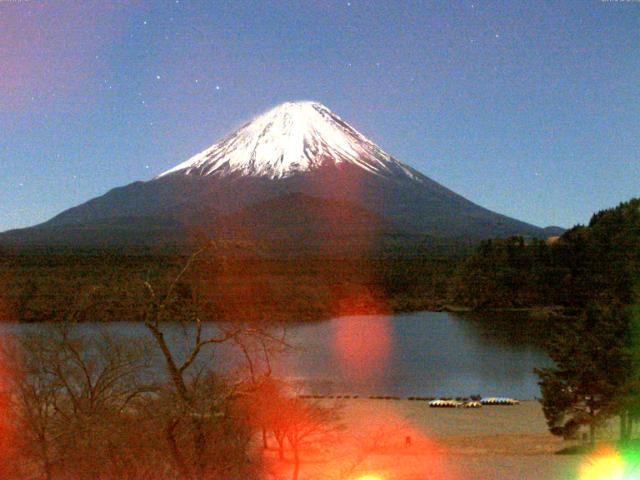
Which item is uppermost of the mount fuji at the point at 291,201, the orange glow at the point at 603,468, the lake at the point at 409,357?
the mount fuji at the point at 291,201

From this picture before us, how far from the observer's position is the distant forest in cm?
2144

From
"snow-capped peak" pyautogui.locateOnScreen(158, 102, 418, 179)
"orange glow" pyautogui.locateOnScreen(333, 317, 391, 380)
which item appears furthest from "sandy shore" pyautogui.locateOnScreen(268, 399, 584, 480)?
"snow-capped peak" pyautogui.locateOnScreen(158, 102, 418, 179)

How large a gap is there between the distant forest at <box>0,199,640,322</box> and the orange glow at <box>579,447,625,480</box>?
12695 millimetres

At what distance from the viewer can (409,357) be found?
1784 centimetres

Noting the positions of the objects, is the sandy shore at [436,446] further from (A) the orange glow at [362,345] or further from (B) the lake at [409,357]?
(A) the orange glow at [362,345]

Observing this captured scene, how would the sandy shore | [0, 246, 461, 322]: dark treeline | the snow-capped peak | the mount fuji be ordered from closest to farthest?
the sandy shore → [0, 246, 461, 322]: dark treeline → the mount fuji → the snow-capped peak

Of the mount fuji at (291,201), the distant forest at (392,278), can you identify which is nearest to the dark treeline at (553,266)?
the distant forest at (392,278)

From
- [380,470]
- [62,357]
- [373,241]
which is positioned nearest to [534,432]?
[380,470]

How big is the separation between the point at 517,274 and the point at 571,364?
905 inches

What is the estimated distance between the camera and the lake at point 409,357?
44.0 feet

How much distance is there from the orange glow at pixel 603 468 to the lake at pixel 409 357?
435 centimetres

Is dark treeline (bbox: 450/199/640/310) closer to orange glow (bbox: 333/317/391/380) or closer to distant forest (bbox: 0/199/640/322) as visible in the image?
distant forest (bbox: 0/199/640/322)

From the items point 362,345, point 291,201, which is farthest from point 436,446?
point 291,201

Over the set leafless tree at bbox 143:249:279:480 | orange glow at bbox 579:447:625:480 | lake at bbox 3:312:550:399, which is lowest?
lake at bbox 3:312:550:399
